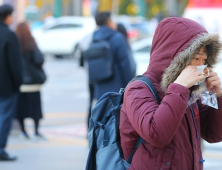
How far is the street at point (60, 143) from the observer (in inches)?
247

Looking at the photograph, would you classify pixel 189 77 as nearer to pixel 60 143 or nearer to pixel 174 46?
pixel 174 46

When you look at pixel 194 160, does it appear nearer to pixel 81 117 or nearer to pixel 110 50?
pixel 110 50

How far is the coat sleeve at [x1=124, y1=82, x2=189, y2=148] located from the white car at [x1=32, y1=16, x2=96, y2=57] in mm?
21112

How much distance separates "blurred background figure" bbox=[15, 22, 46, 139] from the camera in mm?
7293

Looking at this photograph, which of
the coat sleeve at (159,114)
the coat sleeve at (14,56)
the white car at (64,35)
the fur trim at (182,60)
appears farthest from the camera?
the white car at (64,35)

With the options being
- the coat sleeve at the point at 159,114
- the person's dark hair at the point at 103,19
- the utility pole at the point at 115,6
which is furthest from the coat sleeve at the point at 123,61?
the utility pole at the point at 115,6

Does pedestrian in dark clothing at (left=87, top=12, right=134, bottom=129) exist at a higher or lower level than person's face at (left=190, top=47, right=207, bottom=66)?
lower

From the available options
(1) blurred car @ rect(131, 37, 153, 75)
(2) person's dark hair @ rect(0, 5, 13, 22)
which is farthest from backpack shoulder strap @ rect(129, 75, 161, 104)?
(1) blurred car @ rect(131, 37, 153, 75)

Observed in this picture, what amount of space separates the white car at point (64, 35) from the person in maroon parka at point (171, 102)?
20946 millimetres

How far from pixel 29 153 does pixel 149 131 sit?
182 inches

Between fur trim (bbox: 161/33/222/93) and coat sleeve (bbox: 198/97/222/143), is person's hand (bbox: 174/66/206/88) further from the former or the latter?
coat sleeve (bbox: 198/97/222/143)

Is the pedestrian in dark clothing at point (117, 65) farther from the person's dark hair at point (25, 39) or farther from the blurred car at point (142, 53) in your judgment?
the blurred car at point (142, 53)

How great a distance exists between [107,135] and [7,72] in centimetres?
359

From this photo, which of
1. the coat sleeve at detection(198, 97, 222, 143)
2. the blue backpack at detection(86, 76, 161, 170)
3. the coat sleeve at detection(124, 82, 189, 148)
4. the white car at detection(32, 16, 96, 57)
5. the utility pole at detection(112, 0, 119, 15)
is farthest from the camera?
the utility pole at detection(112, 0, 119, 15)
